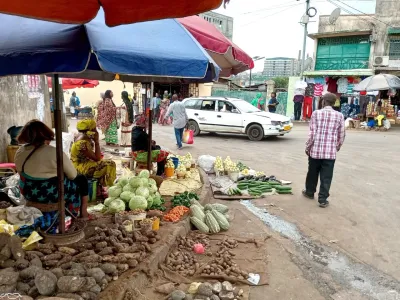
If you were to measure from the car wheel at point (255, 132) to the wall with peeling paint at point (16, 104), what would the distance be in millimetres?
8106

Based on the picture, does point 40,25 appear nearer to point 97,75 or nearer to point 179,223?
point 97,75

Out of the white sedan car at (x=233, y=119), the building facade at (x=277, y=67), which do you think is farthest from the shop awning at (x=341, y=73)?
the building facade at (x=277, y=67)

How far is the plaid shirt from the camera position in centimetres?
596

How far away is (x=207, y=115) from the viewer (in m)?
14.9

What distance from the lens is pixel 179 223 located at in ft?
15.3

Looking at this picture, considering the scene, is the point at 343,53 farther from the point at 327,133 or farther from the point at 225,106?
the point at 327,133

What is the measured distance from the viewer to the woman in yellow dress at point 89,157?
5.29 meters

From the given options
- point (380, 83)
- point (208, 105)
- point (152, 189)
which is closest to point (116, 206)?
point (152, 189)

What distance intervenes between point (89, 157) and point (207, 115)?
9.92 m

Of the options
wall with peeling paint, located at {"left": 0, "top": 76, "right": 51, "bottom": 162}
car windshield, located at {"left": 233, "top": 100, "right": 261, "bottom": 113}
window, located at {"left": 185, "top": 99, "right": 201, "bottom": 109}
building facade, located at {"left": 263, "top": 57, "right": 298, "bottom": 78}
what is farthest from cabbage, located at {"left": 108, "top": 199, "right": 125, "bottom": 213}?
building facade, located at {"left": 263, "top": 57, "right": 298, "bottom": 78}

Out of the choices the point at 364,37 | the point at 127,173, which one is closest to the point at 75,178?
the point at 127,173

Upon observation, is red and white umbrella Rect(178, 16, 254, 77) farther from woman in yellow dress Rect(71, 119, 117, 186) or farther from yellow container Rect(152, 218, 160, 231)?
yellow container Rect(152, 218, 160, 231)

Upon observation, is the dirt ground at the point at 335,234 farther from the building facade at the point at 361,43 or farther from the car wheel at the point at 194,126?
the building facade at the point at 361,43

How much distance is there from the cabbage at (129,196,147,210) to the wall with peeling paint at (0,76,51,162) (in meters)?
3.61
